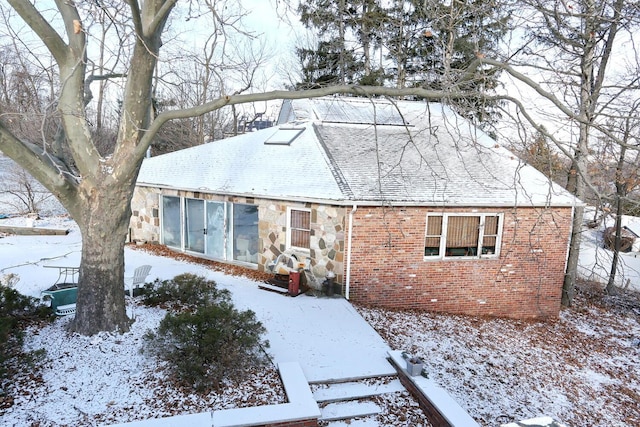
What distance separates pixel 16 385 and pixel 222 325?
2471mm

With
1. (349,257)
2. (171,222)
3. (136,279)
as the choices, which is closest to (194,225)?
(171,222)

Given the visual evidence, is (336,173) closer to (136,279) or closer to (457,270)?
(457,270)

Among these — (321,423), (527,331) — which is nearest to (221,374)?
(321,423)

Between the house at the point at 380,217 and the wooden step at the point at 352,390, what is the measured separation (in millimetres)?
3447

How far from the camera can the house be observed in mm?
8938

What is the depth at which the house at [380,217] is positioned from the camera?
8.94 metres

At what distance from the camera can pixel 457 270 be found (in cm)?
959

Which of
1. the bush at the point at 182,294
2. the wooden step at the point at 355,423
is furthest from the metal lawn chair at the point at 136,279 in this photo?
the wooden step at the point at 355,423

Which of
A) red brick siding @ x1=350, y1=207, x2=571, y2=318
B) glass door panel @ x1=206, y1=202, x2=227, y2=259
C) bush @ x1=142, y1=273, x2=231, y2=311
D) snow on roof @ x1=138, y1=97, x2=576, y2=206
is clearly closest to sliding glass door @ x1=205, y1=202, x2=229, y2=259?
glass door panel @ x1=206, y1=202, x2=227, y2=259

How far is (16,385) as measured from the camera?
468 centimetres

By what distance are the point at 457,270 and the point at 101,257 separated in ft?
25.3

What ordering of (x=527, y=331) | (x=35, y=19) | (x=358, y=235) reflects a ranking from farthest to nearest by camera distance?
1. (x=527, y=331)
2. (x=358, y=235)
3. (x=35, y=19)

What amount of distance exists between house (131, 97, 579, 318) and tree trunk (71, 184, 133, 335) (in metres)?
4.24

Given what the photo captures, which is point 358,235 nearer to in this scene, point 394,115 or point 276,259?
point 276,259
